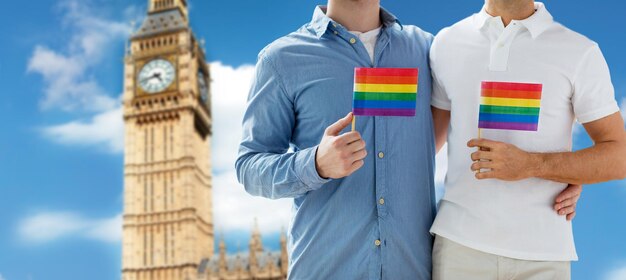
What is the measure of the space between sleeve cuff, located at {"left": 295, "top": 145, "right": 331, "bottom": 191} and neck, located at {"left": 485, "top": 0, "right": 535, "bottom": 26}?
2.34 feet

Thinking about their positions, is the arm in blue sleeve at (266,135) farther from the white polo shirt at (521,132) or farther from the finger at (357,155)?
the white polo shirt at (521,132)

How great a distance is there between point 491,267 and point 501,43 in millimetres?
650

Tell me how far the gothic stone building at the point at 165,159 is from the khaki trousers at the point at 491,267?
27.6 meters

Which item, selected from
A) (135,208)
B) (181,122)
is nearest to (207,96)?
(181,122)

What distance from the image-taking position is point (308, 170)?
2053mm

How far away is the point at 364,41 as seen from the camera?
7.83ft

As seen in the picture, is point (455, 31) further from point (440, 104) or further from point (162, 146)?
point (162, 146)

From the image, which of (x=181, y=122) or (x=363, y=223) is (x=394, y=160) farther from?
(x=181, y=122)

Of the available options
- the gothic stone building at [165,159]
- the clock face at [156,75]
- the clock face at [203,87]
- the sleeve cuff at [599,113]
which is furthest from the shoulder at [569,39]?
the clock face at [203,87]

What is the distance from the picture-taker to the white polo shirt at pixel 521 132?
2113 millimetres

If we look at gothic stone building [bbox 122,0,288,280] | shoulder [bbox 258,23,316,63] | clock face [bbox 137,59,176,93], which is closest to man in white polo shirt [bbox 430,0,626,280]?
shoulder [bbox 258,23,316,63]

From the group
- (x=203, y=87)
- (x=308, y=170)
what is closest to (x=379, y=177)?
(x=308, y=170)

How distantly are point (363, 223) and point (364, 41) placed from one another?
59cm

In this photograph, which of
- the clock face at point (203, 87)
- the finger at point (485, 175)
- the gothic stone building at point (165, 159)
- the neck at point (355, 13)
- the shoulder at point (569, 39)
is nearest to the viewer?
the finger at point (485, 175)
